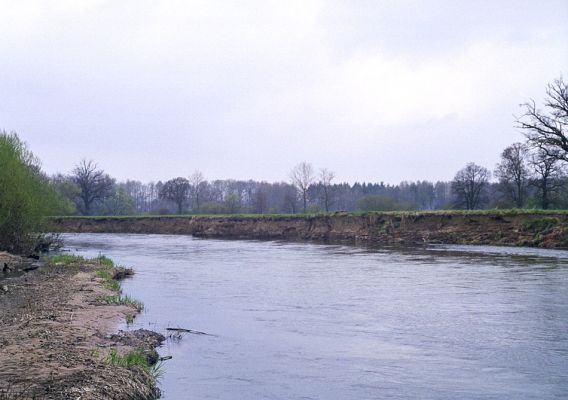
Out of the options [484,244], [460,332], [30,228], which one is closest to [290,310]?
[460,332]

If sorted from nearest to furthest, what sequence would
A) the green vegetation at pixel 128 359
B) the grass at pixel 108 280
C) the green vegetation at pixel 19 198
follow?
the green vegetation at pixel 128 359
the grass at pixel 108 280
the green vegetation at pixel 19 198

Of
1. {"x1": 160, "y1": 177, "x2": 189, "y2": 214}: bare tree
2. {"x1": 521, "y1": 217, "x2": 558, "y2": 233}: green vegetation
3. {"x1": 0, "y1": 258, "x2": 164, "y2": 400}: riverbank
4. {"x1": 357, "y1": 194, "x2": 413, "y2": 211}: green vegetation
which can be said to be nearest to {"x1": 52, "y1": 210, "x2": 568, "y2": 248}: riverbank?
{"x1": 521, "y1": 217, "x2": 558, "y2": 233}: green vegetation

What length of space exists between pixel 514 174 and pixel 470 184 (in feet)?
24.7

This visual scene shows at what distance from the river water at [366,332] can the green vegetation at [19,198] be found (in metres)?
6.72

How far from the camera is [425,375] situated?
9.79m

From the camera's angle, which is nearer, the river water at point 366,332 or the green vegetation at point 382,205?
the river water at point 366,332

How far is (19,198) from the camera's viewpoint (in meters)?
25.5

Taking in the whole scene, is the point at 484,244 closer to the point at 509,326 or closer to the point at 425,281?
the point at 425,281

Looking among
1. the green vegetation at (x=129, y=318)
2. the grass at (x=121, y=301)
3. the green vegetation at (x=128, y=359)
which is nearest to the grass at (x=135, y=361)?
the green vegetation at (x=128, y=359)

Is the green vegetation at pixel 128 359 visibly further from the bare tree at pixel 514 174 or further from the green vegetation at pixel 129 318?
the bare tree at pixel 514 174

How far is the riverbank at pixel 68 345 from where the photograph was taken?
25.3ft

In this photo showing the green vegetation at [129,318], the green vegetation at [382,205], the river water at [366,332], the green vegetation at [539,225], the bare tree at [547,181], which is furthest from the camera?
the green vegetation at [382,205]

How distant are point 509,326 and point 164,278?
15551 millimetres

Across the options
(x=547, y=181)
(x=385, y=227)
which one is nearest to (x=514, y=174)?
(x=547, y=181)
